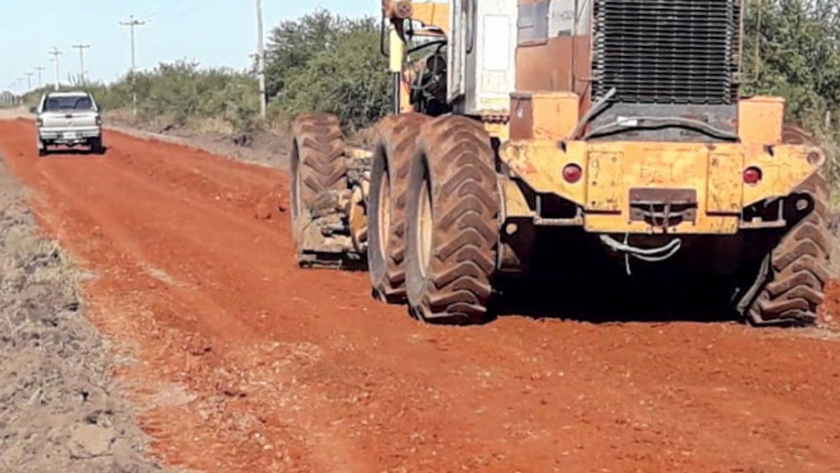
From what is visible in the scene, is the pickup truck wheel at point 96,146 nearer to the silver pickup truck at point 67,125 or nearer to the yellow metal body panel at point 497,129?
the silver pickup truck at point 67,125

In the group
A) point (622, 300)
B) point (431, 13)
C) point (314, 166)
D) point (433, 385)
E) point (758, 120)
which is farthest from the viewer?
point (314, 166)

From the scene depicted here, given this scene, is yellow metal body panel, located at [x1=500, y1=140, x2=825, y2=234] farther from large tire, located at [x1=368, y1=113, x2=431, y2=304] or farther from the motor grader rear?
large tire, located at [x1=368, y1=113, x2=431, y2=304]

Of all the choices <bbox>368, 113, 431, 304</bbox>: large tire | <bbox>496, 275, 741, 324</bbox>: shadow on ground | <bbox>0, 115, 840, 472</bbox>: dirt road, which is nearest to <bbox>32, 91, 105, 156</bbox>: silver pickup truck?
<bbox>0, 115, 840, 472</bbox>: dirt road

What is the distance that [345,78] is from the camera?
36.3 m

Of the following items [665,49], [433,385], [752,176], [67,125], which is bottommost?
[67,125]

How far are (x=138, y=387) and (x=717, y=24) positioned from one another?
4.76 m

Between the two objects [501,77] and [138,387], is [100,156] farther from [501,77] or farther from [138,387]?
[138,387]

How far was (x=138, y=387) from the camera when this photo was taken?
870 cm

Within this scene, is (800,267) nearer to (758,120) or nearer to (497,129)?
(758,120)

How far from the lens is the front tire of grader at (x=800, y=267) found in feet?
33.7

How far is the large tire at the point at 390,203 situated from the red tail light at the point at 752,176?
280 centimetres

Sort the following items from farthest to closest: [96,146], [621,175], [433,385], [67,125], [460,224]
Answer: [96,146] < [67,125] < [460,224] < [621,175] < [433,385]

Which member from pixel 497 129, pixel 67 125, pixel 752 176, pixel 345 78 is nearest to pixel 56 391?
pixel 497 129

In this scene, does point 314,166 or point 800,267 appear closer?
point 800,267
